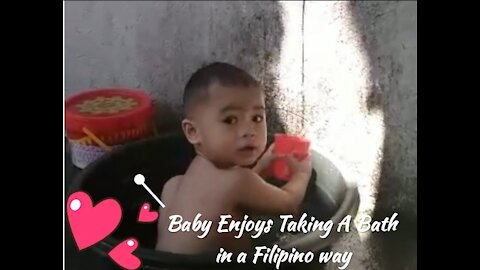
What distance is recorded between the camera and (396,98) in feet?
2.06

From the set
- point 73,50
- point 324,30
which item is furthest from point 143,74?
point 324,30

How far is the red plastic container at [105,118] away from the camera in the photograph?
610mm

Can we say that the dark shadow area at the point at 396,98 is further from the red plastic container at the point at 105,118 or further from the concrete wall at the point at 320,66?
the red plastic container at the point at 105,118

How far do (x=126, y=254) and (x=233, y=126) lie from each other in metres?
0.14

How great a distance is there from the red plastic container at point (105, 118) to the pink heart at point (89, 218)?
0.11ft

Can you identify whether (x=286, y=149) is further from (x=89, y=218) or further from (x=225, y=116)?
(x=89, y=218)

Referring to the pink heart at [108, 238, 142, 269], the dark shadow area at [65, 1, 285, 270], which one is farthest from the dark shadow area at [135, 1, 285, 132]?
the pink heart at [108, 238, 142, 269]

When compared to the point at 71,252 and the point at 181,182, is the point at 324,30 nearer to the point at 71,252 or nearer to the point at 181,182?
the point at 181,182

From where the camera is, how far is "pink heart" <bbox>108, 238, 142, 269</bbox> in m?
0.60

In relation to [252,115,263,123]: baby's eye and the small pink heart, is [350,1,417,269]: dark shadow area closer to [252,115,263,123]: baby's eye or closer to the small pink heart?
[252,115,263,123]: baby's eye

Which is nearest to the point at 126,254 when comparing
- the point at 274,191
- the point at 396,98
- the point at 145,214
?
the point at 145,214

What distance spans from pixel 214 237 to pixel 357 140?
0.50 ft

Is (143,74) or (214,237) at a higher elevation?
(143,74)
